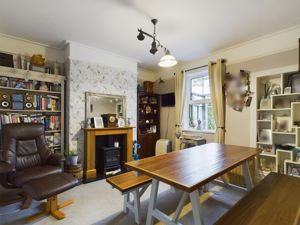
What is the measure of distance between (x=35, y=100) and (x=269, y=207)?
3.62 m

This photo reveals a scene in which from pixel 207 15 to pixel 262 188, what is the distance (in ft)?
7.27

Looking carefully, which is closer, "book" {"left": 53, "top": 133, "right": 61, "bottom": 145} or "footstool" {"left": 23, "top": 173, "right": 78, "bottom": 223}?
"footstool" {"left": 23, "top": 173, "right": 78, "bottom": 223}

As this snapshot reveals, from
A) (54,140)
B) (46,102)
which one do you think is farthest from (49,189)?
(46,102)

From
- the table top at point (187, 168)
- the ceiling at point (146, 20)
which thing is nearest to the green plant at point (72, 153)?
A: the table top at point (187, 168)

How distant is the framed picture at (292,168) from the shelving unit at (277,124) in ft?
0.16

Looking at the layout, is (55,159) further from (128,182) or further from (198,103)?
(198,103)

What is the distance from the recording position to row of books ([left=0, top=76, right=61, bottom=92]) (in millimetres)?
2832

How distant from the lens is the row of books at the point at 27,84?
2832 mm

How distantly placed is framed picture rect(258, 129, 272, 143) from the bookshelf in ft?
12.0

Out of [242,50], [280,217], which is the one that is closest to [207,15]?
[242,50]

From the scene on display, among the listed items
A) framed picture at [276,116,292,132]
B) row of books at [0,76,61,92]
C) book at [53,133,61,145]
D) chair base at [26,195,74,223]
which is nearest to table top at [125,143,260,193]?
chair base at [26,195,74,223]

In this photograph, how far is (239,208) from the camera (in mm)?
1433

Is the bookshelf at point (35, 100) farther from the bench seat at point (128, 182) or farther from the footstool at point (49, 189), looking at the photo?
the bench seat at point (128, 182)

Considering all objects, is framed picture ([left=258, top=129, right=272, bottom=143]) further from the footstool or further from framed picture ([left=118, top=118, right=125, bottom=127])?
the footstool
